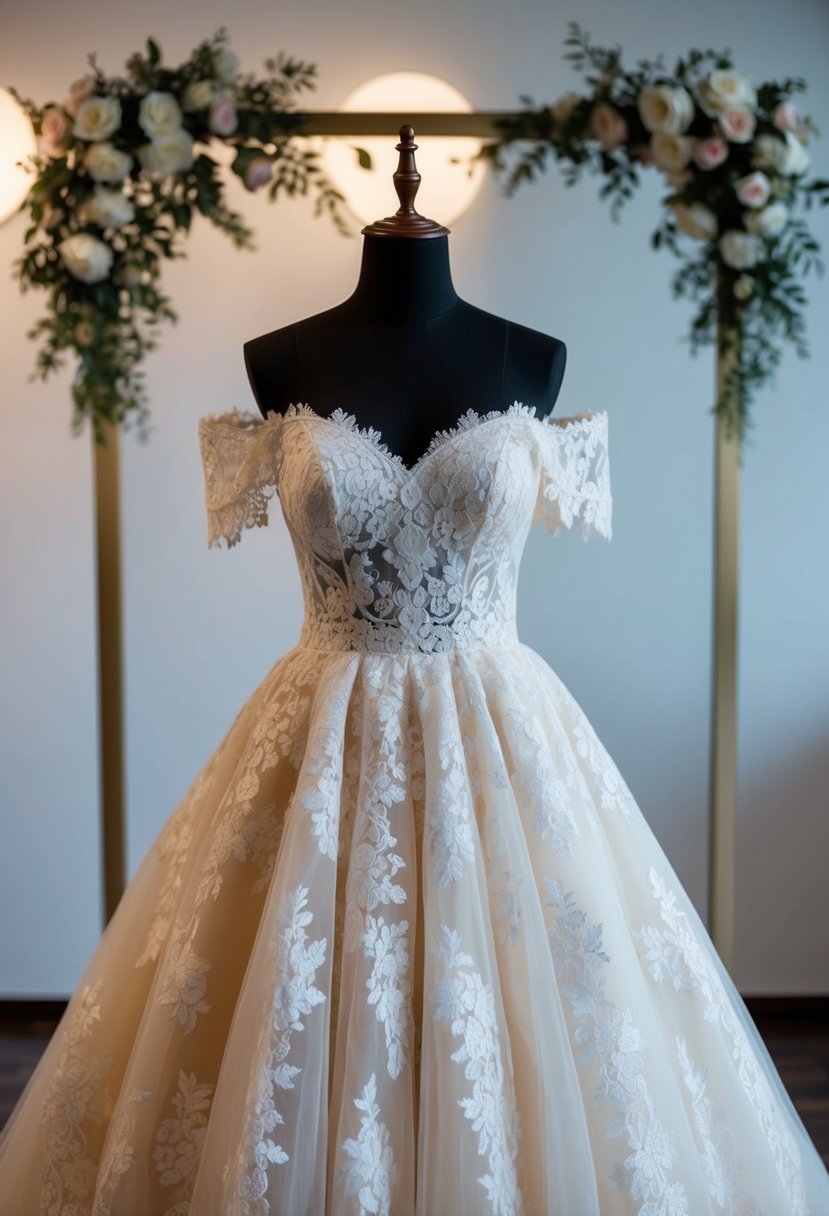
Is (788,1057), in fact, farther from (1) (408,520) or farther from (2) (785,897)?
(1) (408,520)

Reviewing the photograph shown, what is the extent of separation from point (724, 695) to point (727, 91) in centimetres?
110

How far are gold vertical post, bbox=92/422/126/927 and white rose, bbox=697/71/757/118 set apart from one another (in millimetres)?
1239

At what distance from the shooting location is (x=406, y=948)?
1252 millimetres

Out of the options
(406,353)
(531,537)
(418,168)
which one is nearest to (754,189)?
(418,168)

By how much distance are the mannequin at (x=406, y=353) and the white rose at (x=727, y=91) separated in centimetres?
72

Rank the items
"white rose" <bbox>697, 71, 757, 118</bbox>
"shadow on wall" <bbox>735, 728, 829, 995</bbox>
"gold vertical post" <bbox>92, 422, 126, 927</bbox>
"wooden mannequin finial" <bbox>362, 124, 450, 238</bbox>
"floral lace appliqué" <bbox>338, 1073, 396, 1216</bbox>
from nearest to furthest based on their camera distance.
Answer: "floral lace appliqué" <bbox>338, 1073, 396, 1216</bbox>, "wooden mannequin finial" <bbox>362, 124, 450, 238</bbox>, "white rose" <bbox>697, 71, 757, 118</bbox>, "gold vertical post" <bbox>92, 422, 126, 927</bbox>, "shadow on wall" <bbox>735, 728, 829, 995</bbox>

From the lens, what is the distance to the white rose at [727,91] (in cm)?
194

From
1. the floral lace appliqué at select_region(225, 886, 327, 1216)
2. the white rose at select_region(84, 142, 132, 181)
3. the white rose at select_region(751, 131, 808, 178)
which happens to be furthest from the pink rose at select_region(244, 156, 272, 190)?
the floral lace appliqué at select_region(225, 886, 327, 1216)

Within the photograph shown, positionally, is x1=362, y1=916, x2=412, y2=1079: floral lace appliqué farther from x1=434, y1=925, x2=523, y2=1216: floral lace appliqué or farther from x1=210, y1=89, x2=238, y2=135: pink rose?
x1=210, y1=89, x2=238, y2=135: pink rose

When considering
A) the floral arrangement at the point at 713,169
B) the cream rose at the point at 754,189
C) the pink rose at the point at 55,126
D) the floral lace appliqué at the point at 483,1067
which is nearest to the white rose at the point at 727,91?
the floral arrangement at the point at 713,169

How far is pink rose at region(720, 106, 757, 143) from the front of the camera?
6.37ft

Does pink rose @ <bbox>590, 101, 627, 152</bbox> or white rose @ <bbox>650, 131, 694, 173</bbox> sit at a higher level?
pink rose @ <bbox>590, 101, 627, 152</bbox>

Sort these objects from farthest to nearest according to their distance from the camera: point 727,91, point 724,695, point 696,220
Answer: point 724,695
point 696,220
point 727,91

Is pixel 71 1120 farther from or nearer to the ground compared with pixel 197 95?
nearer to the ground
